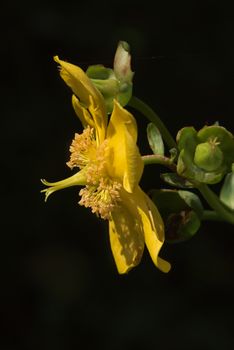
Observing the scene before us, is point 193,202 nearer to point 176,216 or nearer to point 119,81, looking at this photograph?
point 176,216

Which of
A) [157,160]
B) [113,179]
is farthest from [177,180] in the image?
[113,179]

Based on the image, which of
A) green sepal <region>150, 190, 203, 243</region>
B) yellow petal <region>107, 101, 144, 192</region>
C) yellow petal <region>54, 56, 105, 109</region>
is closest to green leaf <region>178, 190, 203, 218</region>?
green sepal <region>150, 190, 203, 243</region>

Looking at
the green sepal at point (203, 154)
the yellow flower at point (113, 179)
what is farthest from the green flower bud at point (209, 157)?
the yellow flower at point (113, 179)

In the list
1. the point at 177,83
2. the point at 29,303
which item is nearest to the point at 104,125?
the point at 177,83

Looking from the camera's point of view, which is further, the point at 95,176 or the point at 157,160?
the point at 95,176

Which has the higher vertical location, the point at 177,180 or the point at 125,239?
the point at 177,180

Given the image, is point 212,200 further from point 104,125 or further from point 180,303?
point 180,303

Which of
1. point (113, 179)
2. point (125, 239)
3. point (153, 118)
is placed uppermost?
point (153, 118)
